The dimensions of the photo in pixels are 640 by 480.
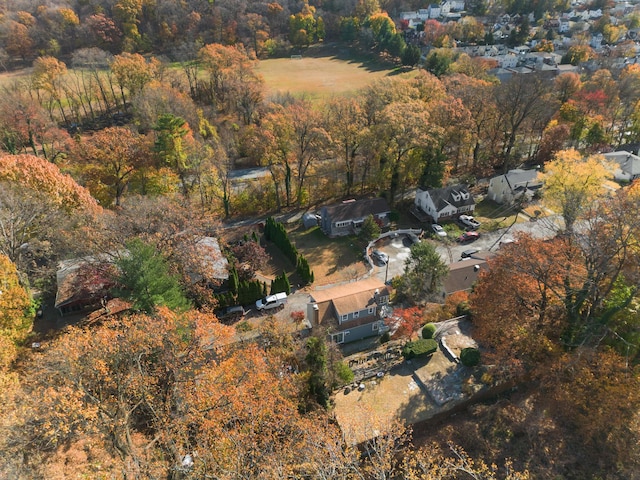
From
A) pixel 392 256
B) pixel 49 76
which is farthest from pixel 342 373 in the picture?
pixel 49 76

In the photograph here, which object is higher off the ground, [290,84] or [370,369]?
[290,84]

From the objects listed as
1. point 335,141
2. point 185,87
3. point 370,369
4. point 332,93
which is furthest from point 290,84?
point 370,369

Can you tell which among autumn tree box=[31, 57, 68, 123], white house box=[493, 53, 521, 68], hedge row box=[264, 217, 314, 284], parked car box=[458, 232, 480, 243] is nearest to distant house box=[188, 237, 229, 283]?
hedge row box=[264, 217, 314, 284]

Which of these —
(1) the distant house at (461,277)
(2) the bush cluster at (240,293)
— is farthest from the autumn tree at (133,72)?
(1) the distant house at (461,277)

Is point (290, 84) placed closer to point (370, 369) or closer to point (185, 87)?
point (185, 87)

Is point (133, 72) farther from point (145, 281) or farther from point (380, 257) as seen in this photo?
point (145, 281)
